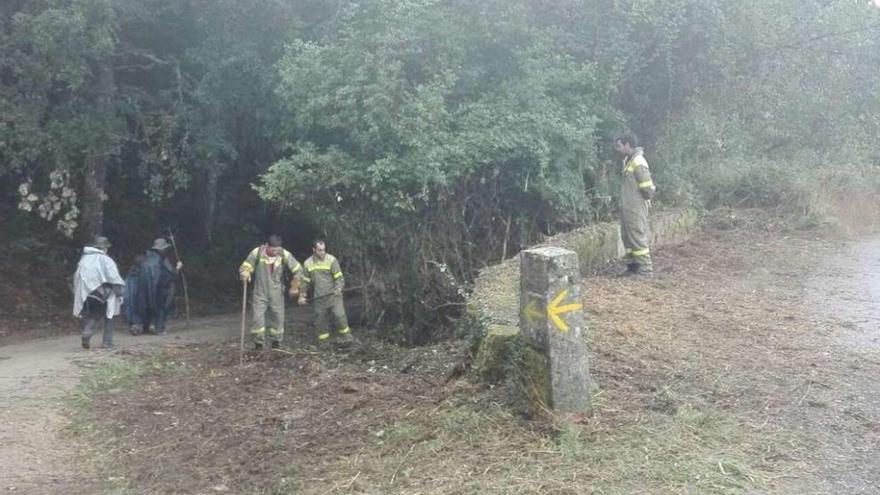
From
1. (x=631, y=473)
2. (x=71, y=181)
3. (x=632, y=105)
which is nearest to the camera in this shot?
(x=631, y=473)

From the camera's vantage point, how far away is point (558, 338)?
6.51 m

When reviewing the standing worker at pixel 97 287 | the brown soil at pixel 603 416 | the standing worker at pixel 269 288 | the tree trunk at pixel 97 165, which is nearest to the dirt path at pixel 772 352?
the brown soil at pixel 603 416

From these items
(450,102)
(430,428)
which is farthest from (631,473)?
(450,102)

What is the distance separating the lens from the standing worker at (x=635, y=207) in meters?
11.8

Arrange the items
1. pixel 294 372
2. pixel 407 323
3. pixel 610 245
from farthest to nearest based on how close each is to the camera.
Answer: pixel 407 323 < pixel 610 245 < pixel 294 372

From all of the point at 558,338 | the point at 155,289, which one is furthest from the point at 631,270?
the point at 155,289

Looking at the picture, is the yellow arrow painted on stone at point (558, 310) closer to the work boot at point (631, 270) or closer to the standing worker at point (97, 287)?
the work boot at point (631, 270)

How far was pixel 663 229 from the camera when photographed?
1474 centimetres

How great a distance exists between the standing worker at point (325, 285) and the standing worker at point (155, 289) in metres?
3.15

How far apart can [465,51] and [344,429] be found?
8742 mm

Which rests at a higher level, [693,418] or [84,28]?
[84,28]

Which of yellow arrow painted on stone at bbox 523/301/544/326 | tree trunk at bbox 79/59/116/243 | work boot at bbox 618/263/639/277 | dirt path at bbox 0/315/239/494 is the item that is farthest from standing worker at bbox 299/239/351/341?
yellow arrow painted on stone at bbox 523/301/544/326

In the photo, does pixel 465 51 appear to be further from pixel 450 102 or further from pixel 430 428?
pixel 430 428

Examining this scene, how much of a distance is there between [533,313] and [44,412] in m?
6.00
